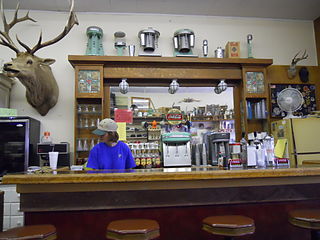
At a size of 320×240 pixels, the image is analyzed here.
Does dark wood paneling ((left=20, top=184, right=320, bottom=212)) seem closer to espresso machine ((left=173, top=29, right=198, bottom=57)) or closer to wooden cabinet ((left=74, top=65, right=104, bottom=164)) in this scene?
wooden cabinet ((left=74, top=65, right=104, bottom=164))

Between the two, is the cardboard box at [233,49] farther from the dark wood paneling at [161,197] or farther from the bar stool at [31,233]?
the bar stool at [31,233]

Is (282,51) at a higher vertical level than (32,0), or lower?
lower

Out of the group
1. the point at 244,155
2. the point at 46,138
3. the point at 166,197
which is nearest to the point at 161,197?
the point at 166,197

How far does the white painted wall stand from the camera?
3.99 m

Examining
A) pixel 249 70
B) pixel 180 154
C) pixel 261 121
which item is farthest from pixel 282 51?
pixel 180 154

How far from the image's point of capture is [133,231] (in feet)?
4.77

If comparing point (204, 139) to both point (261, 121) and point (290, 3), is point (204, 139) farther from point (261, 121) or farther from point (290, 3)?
point (290, 3)

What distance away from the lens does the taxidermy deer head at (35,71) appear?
3104 mm

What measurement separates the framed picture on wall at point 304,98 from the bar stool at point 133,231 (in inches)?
138

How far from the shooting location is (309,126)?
366 cm

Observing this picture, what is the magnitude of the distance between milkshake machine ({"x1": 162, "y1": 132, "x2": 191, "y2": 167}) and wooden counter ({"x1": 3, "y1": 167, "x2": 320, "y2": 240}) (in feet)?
5.66

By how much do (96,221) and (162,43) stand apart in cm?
332

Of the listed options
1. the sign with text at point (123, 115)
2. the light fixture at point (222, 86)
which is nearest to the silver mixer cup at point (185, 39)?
the light fixture at point (222, 86)

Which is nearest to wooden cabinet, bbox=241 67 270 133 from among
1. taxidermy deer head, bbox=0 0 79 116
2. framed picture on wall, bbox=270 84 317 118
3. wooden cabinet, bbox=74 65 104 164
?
framed picture on wall, bbox=270 84 317 118
